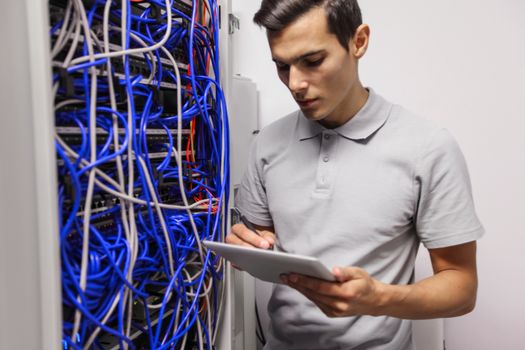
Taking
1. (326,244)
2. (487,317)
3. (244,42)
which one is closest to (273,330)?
(326,244)

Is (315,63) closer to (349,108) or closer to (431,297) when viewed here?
(349,108)

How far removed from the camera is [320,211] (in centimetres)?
100

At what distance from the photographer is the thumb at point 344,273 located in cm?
76

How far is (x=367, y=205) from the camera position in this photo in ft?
3.15

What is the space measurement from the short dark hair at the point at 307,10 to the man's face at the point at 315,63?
0.04 ft

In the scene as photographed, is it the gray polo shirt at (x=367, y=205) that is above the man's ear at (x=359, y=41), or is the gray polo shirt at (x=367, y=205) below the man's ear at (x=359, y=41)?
below

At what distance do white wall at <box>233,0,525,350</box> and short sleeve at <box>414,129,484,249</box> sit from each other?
27.8 inches

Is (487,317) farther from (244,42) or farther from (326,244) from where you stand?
(244,42)

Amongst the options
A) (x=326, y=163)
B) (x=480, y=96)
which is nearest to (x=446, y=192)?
(x=326, y=163)

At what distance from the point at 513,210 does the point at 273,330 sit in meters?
0.99

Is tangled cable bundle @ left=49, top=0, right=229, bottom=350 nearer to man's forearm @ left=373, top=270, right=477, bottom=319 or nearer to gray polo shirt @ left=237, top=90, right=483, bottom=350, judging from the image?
gray polo shirt @ left=237, top=90, right=483, bottom=350

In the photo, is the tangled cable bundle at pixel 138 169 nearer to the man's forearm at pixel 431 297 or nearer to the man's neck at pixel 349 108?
the man's neck at pixel 349 108

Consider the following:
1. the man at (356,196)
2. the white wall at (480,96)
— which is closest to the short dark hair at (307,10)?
the man at (356,196)

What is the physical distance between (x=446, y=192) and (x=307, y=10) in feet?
1.62
